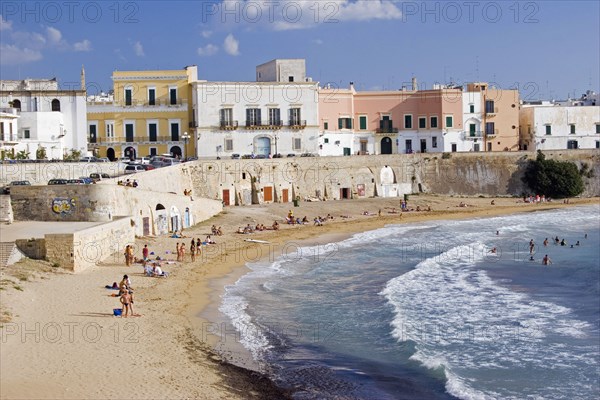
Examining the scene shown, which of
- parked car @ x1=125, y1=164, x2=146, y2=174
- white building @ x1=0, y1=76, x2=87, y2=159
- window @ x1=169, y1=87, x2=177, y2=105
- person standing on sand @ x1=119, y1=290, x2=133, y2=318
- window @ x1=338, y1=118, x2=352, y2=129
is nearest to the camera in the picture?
person standing on sand @ x1=119, y1=290, x2=133, y2=318

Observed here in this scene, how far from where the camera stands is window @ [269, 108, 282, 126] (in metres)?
47.6

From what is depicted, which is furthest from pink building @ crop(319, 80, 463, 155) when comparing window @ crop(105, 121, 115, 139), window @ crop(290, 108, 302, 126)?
window @ crop(105, 121, 115, 139)

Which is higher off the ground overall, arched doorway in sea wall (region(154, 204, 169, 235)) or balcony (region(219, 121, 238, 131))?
balcony (region(219, 121, 238, 131))

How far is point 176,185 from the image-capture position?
39500 mm

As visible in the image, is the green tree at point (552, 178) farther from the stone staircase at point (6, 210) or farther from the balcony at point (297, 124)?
the stone staircase at point (6, 210)

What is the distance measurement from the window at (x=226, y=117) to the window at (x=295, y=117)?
12.5 feet

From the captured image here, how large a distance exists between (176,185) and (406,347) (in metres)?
23.0

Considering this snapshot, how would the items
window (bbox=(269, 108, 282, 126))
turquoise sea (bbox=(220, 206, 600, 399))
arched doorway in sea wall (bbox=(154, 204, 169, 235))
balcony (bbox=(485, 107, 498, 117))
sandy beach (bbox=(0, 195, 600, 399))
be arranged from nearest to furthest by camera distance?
sandy beach (bbox=(0, 195, 600, 399)) < turquoise sea (bbox=(220, 206, 600, 399)) < arched doorway in sea wall (bbox=(154, 204, 169, 235)) < window (bbox=(269, 108, 282, 126)) < balcony (bbox=(485, 107, 498, 117))

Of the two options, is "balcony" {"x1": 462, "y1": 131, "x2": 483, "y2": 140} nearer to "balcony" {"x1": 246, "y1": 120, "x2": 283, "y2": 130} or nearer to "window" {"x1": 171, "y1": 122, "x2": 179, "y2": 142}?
"balcony" {"x1": 246, "y1": 120, "x2": 283, "y2": 130}

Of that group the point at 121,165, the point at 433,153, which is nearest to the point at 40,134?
the point at 121,165

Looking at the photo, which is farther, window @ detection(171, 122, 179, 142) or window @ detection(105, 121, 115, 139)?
window @ detection(171, 122, 179, 142)

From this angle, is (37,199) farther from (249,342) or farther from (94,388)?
(94,388)

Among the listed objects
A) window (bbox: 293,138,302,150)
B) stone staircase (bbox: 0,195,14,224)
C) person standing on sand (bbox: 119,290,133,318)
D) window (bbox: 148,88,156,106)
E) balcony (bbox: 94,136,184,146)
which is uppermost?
window (bbox: 148,88,156,106)

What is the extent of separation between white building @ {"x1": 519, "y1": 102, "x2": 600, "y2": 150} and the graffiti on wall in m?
38.9
